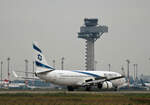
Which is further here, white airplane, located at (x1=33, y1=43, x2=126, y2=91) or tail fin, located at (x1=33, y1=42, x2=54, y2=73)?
white airplane, located at (x1=33, y1=43, x2=126, y2=91)

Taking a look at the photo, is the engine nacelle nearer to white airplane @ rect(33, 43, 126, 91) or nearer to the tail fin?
white airplane @ rect(33, 43, 126, 91)

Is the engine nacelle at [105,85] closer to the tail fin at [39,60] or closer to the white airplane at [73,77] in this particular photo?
the white airplane at [73,77]

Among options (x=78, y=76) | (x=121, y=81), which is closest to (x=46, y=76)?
(x=78, y=76)

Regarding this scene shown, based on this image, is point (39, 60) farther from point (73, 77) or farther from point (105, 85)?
point (105, 85)

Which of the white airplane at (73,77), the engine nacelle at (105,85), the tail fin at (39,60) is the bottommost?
the engine nacelle at (105,85)

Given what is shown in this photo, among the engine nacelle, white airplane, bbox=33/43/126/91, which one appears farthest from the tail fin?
the engine nacelle

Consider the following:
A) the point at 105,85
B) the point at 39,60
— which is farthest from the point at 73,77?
the point at 39,60

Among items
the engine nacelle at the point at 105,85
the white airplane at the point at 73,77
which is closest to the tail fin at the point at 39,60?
the white airplane at the point at 73,77

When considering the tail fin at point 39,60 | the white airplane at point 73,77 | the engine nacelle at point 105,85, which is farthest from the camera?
the engine nacelle at point 105,85

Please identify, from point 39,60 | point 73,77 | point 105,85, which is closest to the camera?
point 39,60

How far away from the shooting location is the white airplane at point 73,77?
78.2 metres

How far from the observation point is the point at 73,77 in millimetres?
83562

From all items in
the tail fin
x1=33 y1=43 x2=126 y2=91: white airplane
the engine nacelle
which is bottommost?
the engine nacelle

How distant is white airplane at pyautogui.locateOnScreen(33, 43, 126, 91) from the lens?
78.2 metres
